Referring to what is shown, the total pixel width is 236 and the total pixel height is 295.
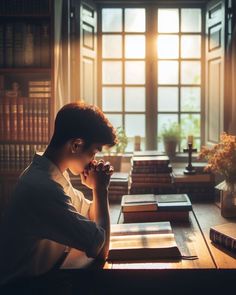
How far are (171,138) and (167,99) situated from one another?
386mm

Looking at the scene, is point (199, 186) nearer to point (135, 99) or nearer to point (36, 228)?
point (135, 99)

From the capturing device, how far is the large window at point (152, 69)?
165 inches

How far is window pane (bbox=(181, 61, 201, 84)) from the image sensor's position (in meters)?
4.22

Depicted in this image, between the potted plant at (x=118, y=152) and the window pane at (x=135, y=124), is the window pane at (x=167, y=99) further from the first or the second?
the potted plant at (x=118, y=152)

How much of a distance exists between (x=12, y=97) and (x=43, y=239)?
197 centimetres

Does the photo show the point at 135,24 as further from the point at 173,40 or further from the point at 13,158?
the point at 13,158

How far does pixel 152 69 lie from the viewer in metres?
4.20

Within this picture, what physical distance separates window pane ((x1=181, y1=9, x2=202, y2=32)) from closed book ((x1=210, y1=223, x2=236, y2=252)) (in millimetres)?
2282

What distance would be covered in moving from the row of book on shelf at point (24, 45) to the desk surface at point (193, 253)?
4.60 feet

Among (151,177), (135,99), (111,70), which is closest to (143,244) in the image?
(151,177)

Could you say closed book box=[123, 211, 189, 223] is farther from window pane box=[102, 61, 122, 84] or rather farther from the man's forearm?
window pane box=[102, 61, 122, 84]

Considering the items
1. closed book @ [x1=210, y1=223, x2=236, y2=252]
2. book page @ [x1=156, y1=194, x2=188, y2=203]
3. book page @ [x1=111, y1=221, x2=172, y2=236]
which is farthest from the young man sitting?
book page @ [x1=156, y1=194, x2=188, y2=203]

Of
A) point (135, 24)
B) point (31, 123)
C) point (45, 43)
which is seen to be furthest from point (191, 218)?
point (135, 24)

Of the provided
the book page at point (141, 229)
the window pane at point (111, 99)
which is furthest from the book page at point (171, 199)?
the window pane at point (111, 99)
